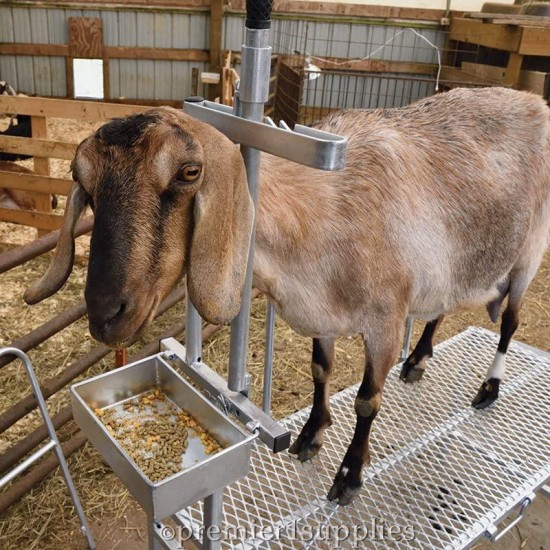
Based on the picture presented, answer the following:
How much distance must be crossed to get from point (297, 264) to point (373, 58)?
8.65 metres

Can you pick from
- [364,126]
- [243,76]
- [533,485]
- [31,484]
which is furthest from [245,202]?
[31,484]

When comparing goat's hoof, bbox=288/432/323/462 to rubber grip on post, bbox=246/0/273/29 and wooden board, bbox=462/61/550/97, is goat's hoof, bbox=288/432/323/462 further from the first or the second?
wooden board, bbox=462/61/550/97

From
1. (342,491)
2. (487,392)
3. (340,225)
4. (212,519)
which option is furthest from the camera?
(487,392)

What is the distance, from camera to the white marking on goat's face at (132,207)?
1275mm

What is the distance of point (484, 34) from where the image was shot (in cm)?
767

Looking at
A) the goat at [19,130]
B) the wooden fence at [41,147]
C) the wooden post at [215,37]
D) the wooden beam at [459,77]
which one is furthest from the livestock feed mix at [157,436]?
the wooden post at [215,37]

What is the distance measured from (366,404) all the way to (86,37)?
884cm

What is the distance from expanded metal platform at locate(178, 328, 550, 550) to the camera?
2.35 meters

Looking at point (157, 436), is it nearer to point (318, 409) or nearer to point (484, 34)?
point (318, 409)

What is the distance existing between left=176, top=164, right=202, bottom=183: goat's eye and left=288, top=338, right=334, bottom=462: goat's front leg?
1554 mm

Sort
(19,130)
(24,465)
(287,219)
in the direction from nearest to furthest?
(287,219) → (24,465) → (19,130)

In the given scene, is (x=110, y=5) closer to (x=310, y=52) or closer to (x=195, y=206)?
(x=310, y=52)

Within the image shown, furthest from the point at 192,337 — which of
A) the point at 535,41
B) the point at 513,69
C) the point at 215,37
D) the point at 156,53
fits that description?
the point at 156,53

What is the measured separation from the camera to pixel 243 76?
4.37 feet
